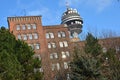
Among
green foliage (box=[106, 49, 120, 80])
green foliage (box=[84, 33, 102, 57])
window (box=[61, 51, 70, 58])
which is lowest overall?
green foliage (box=[106, 49, 120, 80])

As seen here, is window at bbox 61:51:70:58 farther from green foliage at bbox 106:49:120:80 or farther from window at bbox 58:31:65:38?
green foliage at bbox 106:49:120:80

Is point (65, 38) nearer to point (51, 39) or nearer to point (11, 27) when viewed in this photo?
point (51, 39)

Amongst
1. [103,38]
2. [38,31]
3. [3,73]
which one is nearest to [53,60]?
[38,31]

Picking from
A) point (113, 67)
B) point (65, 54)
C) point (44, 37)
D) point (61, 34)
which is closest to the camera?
point (113, 67)

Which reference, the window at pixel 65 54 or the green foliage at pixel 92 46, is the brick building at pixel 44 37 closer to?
the window at pixel 65 54

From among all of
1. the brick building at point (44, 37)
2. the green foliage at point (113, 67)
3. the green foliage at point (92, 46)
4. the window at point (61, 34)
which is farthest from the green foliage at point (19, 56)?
the window at point (61, 34)

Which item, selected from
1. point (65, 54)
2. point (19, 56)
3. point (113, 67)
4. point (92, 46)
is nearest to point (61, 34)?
point (65, 54)

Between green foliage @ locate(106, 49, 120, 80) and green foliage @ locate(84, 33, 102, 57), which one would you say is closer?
green foliage @ locate(106, 49, 120, 80)

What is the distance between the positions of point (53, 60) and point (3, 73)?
63.8 m

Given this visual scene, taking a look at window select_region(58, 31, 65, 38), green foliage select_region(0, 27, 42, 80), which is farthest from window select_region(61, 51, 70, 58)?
green foliage select_region(0, 27, 42, 80)

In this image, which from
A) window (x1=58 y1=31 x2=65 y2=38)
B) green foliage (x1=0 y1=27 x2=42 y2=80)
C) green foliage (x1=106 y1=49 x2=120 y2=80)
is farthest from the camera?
window (x1=58 y1=31 x2=65 y2=38)

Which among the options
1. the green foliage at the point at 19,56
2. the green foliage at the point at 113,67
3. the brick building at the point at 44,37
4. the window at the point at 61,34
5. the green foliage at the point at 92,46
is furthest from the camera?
the window at the point at 61,34

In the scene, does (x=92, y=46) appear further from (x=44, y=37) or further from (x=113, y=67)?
(x=44, y=37)

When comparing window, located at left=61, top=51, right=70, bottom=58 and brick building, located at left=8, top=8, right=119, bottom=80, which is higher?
brick building, located at left=8, top=8, right=119, bottom=80
